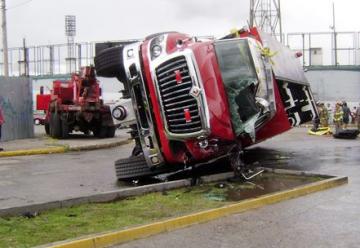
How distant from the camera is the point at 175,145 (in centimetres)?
968

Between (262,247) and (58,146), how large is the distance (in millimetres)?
13399

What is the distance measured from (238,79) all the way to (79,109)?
13.5 m

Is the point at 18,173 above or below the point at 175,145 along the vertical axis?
below

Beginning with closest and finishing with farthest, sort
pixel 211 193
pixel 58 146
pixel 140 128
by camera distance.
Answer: pixel 211 193 → pixel 140 128 → pixel 58 146

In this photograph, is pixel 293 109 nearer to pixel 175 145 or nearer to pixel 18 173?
pixel 175 145

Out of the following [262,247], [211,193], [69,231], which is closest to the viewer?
[262,247]

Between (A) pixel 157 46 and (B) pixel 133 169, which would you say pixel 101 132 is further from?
(A) pixel 157 46

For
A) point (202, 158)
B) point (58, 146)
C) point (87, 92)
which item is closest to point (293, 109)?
point (202, 158)

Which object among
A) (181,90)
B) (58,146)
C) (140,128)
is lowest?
(58,146)

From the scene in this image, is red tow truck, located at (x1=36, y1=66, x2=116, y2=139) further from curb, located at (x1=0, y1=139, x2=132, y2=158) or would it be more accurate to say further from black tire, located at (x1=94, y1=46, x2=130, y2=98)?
black tire, located at (x1=94, y1=46, x2=130, y2=98)

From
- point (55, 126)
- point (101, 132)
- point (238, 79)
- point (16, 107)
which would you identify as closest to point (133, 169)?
point (238, 79)

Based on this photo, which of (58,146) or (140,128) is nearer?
(140,128)

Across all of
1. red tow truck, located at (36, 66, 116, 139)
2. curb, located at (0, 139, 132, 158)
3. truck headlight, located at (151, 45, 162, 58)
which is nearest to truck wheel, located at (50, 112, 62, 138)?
red tow truck, located at (36, 66, 116, 139)

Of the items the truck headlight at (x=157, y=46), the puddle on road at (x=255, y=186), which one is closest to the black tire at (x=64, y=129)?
the puddle on road at (x=255, y=186)
